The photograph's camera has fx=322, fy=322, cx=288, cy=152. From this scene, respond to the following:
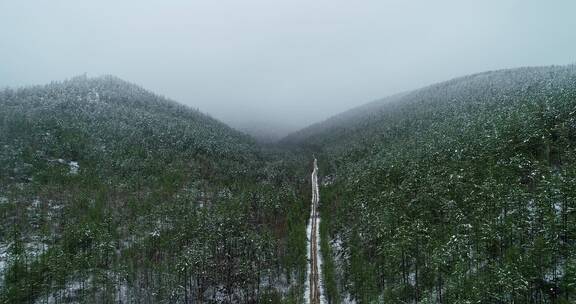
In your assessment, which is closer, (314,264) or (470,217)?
(470,217)

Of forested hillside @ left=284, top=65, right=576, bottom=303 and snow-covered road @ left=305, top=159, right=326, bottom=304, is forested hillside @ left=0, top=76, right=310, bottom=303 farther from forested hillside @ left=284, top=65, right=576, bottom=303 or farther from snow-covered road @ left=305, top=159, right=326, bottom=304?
forested hillside @ left=284, top=65, right=576, bottom=303

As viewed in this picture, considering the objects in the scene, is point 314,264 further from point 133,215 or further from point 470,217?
point 133,215

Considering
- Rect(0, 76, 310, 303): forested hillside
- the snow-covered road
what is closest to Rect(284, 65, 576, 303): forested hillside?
the snow-covered road

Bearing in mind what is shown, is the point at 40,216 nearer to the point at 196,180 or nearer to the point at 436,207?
the point at 196,180

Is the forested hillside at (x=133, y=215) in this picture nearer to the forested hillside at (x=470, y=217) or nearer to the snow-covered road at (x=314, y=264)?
the snow-covered road at (x=314, y=264)

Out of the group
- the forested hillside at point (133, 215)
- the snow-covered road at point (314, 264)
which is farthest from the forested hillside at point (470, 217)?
the forested hillside at point (133, 215)

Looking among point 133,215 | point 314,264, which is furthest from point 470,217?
point 133,215
